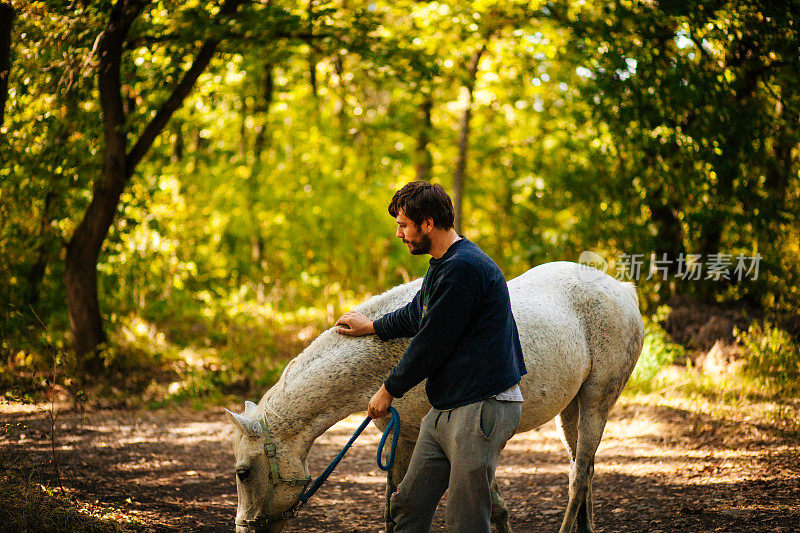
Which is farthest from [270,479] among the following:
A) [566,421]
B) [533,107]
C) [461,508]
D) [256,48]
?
[533,107]

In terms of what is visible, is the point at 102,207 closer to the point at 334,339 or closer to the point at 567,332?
the point at 334,339

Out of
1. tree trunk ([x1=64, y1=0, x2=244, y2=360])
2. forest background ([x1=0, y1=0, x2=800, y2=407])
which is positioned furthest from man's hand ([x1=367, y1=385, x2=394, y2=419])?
tree trunk ([x1=64, y1=0, x2=244, y2=360])

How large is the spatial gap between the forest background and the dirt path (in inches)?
25.0

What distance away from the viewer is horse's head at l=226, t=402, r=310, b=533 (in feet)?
10.5

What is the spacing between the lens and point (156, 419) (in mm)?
6840

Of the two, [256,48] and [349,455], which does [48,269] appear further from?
[349,455]

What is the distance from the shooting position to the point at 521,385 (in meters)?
3.50

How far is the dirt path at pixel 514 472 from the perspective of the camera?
4.52m

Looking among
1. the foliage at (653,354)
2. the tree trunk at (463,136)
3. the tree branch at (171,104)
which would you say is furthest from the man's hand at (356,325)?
the tree trunk at (463,136)

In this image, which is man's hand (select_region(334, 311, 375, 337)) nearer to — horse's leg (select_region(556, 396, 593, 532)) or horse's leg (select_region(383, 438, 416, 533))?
horse's leg (select_region(383, 438, 416, 533))

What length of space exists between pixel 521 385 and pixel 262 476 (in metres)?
1.42

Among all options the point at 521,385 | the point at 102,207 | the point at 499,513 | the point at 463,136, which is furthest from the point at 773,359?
the point at 102,207

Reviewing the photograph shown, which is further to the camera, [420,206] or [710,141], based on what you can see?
[710,141]

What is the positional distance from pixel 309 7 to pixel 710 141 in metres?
4.92
